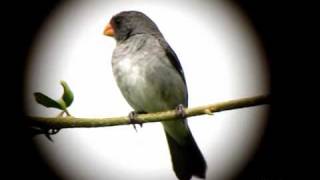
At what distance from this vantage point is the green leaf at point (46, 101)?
87.9 inches

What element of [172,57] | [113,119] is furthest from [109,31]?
[113,119]

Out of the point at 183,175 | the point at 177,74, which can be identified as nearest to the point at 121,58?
the point at 177,74

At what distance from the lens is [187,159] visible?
3848 millimetres

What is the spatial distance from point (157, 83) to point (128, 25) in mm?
889

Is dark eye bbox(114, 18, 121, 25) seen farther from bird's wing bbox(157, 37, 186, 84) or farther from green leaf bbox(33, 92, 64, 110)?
green leaf bbox(33, 92, 64, 110)

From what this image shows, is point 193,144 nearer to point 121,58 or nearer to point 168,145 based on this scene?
point 168,145

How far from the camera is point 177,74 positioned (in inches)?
162

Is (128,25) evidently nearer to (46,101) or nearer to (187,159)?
→ (187,159)

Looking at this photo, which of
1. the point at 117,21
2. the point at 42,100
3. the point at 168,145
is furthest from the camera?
the point at 117,21

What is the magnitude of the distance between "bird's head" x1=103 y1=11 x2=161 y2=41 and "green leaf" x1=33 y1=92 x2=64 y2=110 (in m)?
2.13

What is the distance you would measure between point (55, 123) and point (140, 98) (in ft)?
5.80

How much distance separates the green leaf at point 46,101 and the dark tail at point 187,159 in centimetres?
143

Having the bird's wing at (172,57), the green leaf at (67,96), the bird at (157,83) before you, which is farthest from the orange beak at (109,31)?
the green leaf at (67,96)

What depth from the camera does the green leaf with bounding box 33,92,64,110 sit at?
87.9 inches
